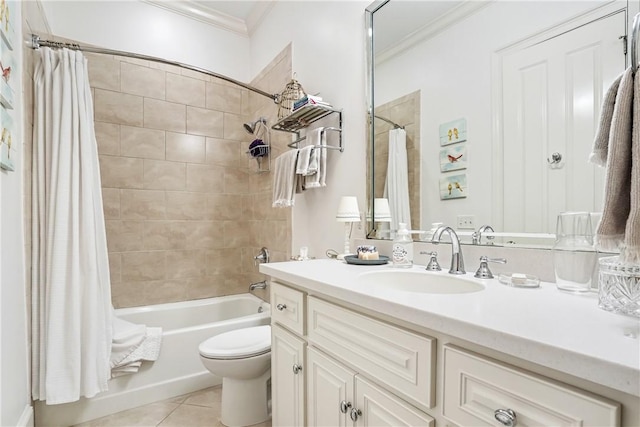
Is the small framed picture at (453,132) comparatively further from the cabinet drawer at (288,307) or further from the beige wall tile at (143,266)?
the beige wall tile at (143,266)

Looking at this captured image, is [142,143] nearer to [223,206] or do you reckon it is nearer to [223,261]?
[223,206]

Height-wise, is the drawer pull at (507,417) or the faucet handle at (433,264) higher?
the faucet handle at (433,264)

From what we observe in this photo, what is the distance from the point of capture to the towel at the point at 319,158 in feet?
6.06

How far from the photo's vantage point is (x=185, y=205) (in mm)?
2729

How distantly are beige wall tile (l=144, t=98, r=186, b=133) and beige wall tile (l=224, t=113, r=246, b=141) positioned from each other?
1.21 feet

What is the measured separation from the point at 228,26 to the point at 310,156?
187 centimetres

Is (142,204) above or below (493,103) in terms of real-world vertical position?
below

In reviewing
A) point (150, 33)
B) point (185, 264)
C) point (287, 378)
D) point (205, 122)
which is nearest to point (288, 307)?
point (287, 378)

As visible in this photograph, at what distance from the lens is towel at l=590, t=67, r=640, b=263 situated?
0.58 metres

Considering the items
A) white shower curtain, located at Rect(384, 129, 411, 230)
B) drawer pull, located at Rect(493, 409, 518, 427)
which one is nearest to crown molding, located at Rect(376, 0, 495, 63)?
white shower curtain, located at Rect(384, 129, 411, 230)

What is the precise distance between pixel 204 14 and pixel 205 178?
1404mm

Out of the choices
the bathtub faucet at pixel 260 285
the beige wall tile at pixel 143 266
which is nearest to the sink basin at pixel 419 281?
the bathtub faucet at pixel 260 285

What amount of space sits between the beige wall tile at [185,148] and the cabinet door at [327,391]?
7.10 feet

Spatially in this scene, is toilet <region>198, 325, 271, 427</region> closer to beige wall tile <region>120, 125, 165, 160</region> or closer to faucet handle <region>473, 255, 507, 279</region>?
faucet handle <region>473, 255, 507, 279</region>
